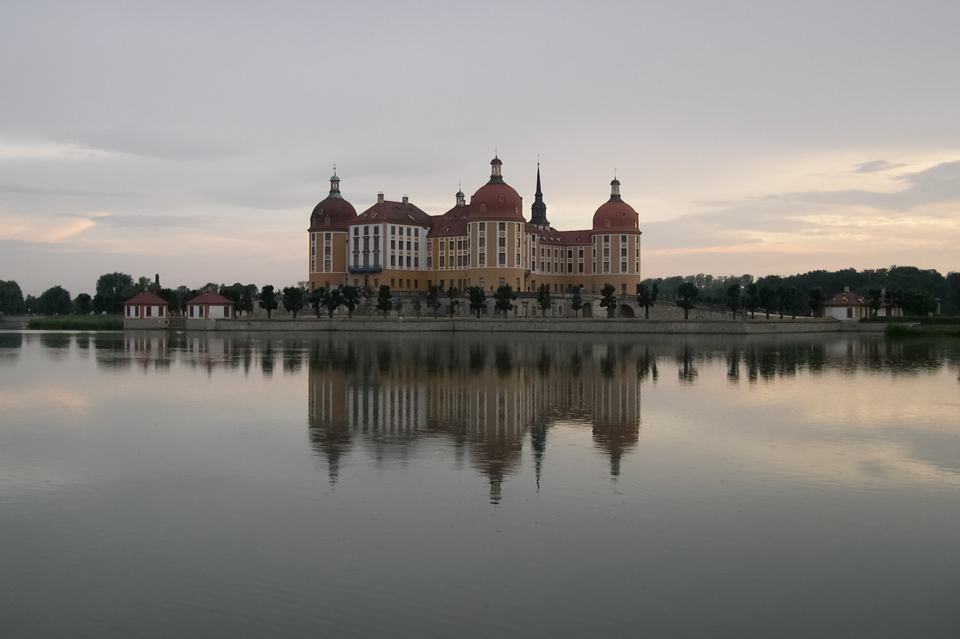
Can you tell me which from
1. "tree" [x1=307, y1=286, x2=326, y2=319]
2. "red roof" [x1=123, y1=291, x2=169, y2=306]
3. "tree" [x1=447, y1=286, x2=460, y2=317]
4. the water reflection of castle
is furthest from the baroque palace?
the water reflection of castle

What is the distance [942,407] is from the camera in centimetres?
2412

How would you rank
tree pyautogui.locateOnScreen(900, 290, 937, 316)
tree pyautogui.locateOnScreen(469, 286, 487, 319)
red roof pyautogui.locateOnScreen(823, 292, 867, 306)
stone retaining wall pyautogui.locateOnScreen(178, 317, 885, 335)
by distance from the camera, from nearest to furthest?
stone retaining wall pyautogui.locateOnScreen(178, 317, 885, 335)
tree pyautogui.locateOnScreen(469, 286, 487, 319)
tree pyautogui.locateOnScreen(900, 290, 937, 316)
red roof pyautogui.locateOnScreen(823, 292, 867, 306)

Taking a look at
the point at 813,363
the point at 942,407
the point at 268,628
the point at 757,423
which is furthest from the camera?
the point at 813,363

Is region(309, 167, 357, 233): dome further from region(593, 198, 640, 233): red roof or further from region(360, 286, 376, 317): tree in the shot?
region(593, 198, 640, 233): red roof

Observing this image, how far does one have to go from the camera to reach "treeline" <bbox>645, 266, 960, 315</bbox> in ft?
304

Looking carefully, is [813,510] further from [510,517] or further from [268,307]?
[268,307]

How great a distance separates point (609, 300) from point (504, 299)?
1217 cm

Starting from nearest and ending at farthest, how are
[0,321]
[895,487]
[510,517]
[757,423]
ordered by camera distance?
[510,517] < [895,487] < [757,423] < [0,321]

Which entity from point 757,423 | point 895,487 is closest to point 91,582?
point 895,487

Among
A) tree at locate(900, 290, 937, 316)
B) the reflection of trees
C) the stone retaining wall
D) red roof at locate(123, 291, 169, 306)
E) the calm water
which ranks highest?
red roof at locate(123, 291, 169, 306)

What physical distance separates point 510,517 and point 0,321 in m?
125

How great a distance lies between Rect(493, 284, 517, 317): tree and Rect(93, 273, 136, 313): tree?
161 feet

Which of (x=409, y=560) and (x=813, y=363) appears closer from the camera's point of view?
(x=409, y=560)

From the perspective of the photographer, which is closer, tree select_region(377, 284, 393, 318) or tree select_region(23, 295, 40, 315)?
tree select_region(377, 284, 393, 318)
